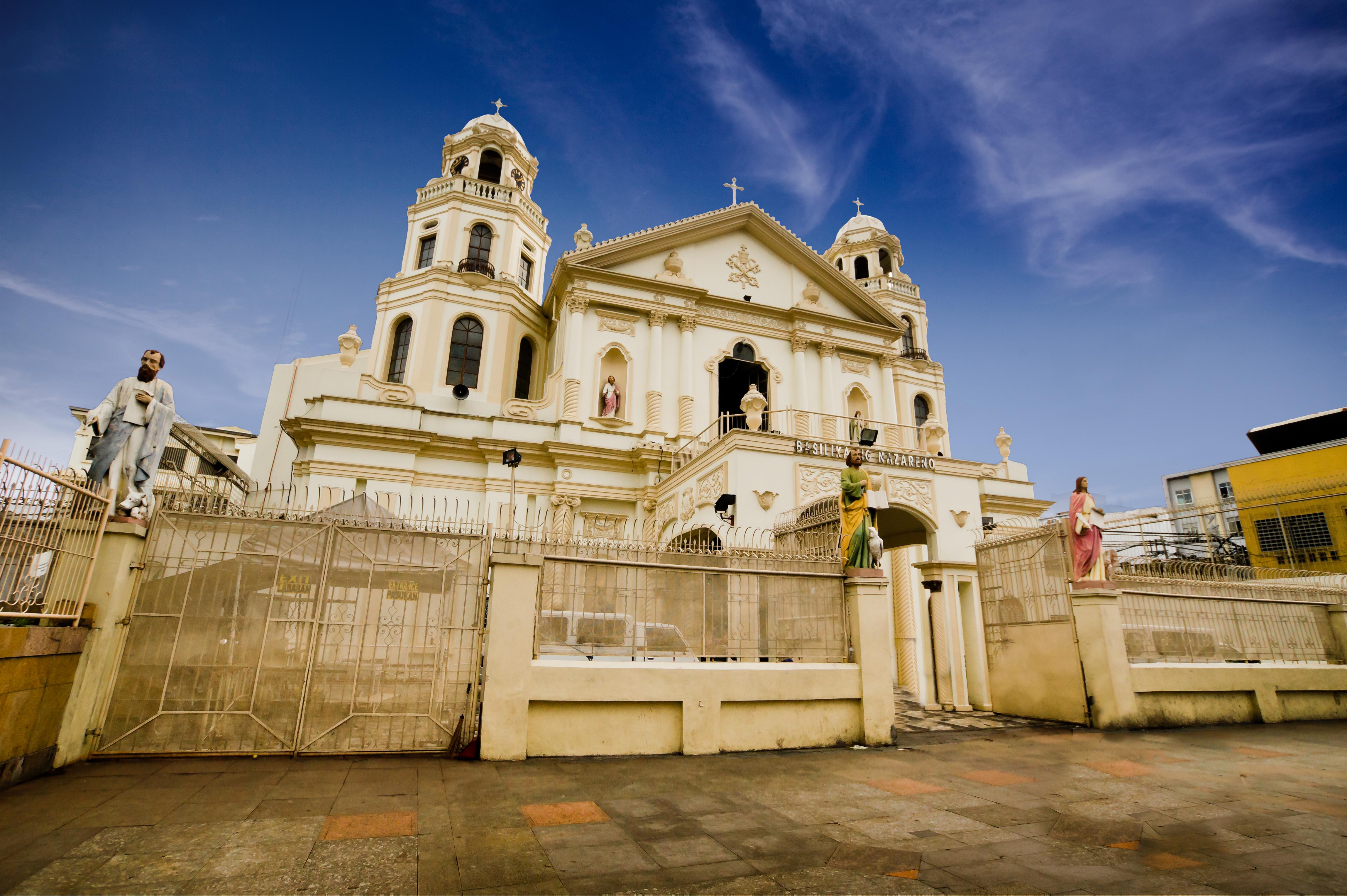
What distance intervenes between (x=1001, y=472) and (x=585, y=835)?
78.4 ft

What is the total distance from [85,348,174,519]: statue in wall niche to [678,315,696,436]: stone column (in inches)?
575

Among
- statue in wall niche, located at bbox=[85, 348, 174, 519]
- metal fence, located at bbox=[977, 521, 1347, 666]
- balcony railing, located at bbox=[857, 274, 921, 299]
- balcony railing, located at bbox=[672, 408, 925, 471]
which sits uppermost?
balcony railing, located at bbox=[857, 274, 921, 299]

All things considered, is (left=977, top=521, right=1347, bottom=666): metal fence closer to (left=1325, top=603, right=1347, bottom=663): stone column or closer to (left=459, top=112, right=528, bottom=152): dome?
(left=1325, top=603, right=1347, bottom=663): stone column

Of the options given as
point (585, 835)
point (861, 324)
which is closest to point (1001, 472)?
point (861, 324)

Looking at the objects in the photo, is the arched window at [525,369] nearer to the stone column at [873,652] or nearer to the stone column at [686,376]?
the stone column at [686,376]

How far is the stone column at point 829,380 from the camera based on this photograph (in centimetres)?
2217

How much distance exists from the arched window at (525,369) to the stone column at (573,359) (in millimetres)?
3802

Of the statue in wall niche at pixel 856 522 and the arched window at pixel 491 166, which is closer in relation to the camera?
the statue in wall niche at pixel 856 522

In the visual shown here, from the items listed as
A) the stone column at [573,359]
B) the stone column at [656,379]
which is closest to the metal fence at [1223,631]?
the stone column at [656,379]

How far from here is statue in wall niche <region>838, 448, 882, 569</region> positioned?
920 cm

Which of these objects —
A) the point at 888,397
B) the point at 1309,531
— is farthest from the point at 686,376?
the point at 1309,531

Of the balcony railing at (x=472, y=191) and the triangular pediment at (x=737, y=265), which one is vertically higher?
the balcony railing at (x=472, y=191)

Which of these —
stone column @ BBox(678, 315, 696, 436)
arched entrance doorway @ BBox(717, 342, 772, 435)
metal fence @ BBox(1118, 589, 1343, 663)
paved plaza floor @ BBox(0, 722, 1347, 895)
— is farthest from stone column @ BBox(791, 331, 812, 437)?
paved plaza floor @ BBox(0, 722, 1347, 895)

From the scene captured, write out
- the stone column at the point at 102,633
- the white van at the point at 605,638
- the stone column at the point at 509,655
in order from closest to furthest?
the stone column at the point at 102,633 → the stone column at the point at 509,655 → the white van at the point at 605,638
